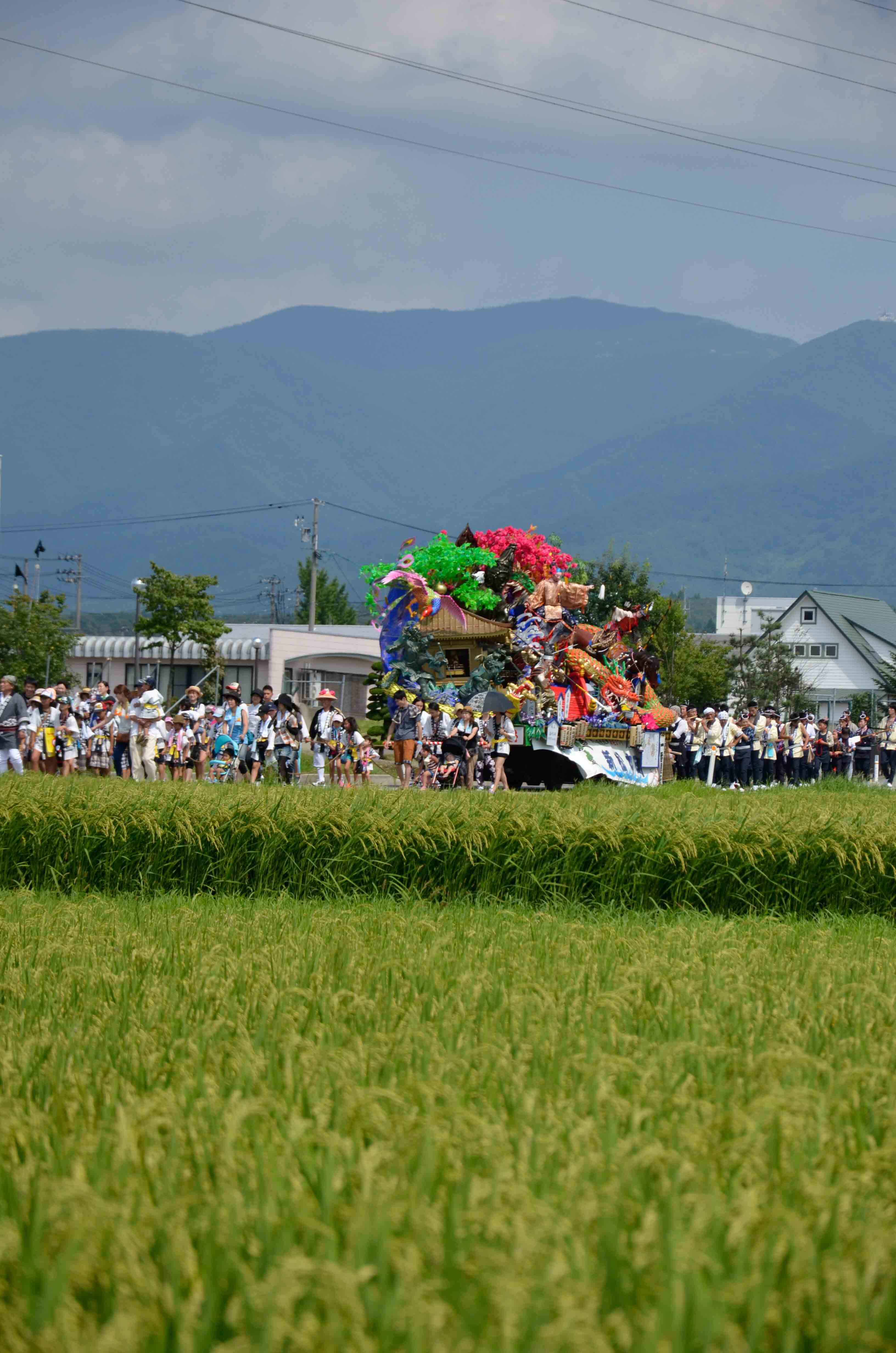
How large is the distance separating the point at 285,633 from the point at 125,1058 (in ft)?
167

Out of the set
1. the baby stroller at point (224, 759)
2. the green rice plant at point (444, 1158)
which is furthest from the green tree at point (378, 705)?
the green rice plant at point (444, 1158)

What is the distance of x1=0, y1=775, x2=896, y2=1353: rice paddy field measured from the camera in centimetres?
237

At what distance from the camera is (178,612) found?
56625 millimetres

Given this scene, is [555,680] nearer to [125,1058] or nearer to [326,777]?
[326,777]

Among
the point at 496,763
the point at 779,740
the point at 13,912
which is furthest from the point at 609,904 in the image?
the point at 779,740

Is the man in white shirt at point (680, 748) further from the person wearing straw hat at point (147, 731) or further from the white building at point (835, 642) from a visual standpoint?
the white building at point (835, 642)

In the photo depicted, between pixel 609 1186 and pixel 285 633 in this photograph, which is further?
pixel 285 633

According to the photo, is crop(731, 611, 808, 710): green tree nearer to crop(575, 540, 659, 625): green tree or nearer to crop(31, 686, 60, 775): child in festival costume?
crop(575, 540, 659, 625): green tree

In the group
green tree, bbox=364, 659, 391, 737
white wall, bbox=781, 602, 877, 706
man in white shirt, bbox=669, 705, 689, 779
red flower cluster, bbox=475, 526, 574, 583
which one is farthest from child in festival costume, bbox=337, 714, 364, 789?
white wall, bbox=781, 602, 877, 706

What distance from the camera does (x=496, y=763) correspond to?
65.0 ft

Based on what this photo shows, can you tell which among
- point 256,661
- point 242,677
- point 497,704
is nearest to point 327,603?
point 242,677

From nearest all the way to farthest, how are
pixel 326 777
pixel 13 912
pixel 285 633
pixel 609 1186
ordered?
pixel 609 1186
pixel 13 912
pixel 326 777
pixel 285 633

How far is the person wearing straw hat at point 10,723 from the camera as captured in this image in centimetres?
1783

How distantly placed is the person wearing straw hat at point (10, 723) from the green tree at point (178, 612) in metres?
38.1
